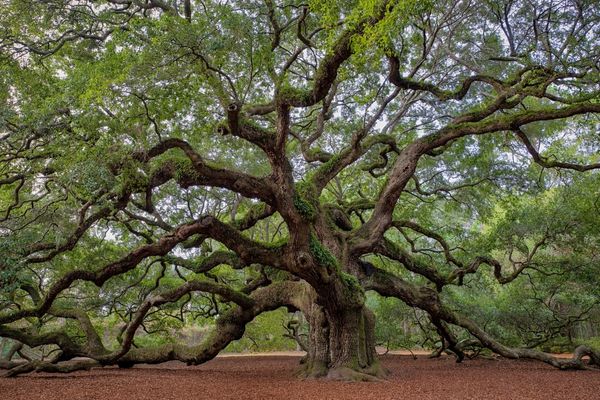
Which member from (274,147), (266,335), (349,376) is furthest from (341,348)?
(266,335)

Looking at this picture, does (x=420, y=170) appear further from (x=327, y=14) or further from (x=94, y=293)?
(x=94, y=293)

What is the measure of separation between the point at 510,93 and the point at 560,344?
11188 millimetres

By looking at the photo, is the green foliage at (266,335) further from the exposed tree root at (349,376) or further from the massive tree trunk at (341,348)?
the exposed tree root at (349,376)

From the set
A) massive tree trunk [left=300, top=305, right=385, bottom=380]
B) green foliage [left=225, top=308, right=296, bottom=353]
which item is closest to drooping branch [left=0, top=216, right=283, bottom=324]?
massive tree trunk [left=300, top=305, right=385, bottom=380]

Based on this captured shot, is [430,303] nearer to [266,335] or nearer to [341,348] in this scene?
[341,348]

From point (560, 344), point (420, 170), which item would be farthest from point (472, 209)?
point (560, 344)

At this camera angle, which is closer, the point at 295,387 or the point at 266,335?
the point at 295,387

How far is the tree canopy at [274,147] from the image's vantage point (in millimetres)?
6457

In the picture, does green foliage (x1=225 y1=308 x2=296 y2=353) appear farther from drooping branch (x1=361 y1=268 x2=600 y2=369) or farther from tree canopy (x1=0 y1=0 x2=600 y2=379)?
drooping branch (x1=361 y1=268 x2=600 y2=369)

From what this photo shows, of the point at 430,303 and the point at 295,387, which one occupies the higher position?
the point at 430,303

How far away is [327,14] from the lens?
608 cm

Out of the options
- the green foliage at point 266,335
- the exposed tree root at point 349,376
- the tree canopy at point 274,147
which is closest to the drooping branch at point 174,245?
the tree canopy at point 274,147

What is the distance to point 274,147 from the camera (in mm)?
6621

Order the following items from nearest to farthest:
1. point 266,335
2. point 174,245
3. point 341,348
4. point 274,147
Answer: point 274,147, point 174,245, point 341,348, point 266,335
